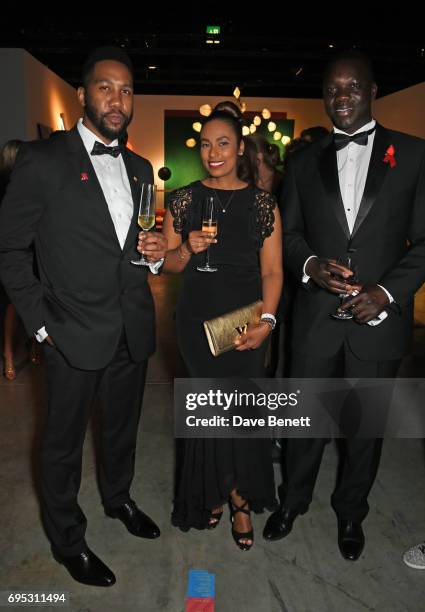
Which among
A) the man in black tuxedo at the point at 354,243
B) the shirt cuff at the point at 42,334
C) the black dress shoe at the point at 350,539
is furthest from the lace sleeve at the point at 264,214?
the black dress shoe at the point at 350,539

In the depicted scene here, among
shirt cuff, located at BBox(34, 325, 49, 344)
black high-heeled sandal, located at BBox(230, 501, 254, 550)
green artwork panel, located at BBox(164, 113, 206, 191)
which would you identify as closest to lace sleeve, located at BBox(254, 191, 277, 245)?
shirt cuff, located at BBox(34, 325, 49, 344)

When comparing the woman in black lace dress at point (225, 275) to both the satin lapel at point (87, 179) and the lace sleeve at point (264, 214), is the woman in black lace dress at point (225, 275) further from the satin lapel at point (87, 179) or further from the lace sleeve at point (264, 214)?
the satin lapel at point (87, 179)

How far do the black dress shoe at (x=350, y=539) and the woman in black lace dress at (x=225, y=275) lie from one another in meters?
0.41

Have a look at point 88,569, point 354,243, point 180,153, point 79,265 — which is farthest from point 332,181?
point 180,153

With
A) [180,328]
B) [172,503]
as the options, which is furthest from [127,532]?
[180,328]

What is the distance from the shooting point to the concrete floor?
84.3 inches

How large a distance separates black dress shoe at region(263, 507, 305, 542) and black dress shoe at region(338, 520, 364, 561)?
228mm

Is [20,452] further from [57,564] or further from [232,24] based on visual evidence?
[232,24]

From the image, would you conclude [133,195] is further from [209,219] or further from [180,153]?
[180,153]

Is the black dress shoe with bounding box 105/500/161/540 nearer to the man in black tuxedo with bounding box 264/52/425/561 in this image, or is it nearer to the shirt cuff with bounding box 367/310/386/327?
the man in black tuxedo with bounding box 264/52/425/561

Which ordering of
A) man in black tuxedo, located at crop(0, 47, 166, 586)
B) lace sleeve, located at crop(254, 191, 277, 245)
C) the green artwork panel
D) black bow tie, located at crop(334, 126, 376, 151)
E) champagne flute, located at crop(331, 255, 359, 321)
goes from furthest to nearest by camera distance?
1. the green artwork panel
2. lace sleeve, located at crop(254, 191, 277, 245)
3. black bow tie, located at crop(334, 126, 376, 151)
4. champagne flute, located at crop(331, 255, 359, 321)
5. man in black tuxedo, located at crop(0, 47, 166, 586)

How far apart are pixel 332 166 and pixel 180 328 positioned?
0.96m

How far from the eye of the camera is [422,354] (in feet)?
17.5

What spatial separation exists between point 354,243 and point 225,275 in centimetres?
56
